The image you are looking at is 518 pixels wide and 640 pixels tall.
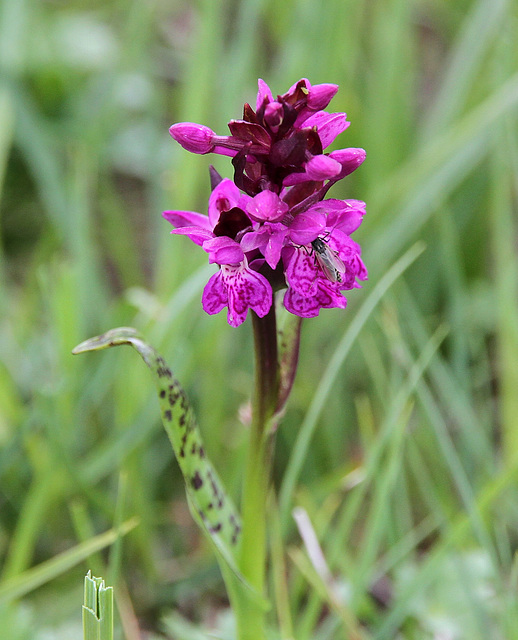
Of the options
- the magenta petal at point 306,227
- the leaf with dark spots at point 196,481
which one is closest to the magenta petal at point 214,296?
the magenta petal at point 306,227

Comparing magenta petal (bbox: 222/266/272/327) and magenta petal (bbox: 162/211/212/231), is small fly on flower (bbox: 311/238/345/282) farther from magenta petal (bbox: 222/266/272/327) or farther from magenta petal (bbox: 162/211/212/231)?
magenta petal (bbox: 162/211/212/231)

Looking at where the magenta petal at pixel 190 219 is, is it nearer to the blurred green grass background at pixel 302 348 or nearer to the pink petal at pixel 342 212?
the pink petal at pixel 342 212

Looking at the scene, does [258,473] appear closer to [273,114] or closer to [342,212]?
[342,212]

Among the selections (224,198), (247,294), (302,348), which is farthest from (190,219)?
(302,348)

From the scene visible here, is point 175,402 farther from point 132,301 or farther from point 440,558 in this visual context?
point 132,301

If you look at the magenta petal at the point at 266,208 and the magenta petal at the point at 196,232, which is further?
the magenta petal at the point at 196,232

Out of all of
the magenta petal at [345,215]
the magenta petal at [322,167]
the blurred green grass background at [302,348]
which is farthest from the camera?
the blurred green grass background at [302,348]
